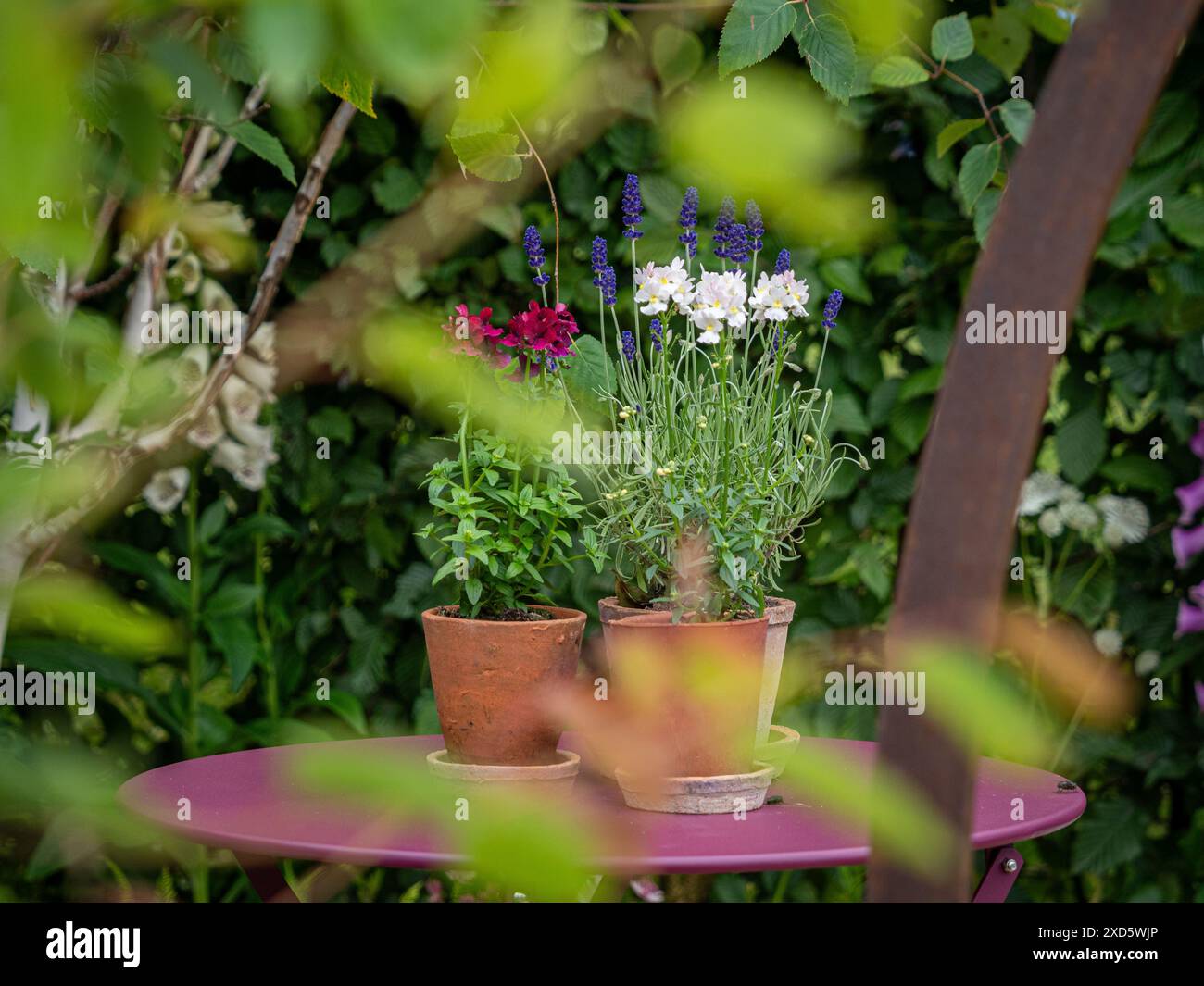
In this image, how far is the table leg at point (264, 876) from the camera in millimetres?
1236

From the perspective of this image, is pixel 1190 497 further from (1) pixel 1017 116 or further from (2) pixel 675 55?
(2) pixel 675 55

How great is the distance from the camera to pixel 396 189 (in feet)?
7.13

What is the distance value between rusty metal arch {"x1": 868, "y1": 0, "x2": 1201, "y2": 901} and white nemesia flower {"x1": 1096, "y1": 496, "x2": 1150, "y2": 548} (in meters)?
1.97

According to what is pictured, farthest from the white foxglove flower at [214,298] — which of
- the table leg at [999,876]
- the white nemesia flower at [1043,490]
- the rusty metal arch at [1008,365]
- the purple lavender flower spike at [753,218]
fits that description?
the rusty metal arch at [1008,365]

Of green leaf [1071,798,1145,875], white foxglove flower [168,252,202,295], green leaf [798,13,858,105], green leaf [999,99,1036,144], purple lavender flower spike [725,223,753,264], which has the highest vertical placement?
green leaf [999,99,1036,144]

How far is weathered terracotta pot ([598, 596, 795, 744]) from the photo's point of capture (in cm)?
137

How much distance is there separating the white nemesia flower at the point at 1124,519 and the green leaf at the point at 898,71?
821 mm

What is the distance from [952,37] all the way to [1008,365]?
158 cm

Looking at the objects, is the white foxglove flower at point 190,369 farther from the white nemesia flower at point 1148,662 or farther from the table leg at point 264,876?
the white nemesia flower at point 1148,662

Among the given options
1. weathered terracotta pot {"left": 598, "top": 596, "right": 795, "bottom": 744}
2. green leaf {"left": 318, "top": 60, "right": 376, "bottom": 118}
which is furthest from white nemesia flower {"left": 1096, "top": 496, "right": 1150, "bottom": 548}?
green leaf {"left": 318, "top": 60, "right": 376, "bottom": 118}

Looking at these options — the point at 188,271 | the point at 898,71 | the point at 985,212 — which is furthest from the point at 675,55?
the point at 188,271

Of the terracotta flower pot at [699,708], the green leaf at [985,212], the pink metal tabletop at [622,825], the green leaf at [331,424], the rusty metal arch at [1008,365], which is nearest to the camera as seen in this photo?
the rusty metal arch at [1008,365]

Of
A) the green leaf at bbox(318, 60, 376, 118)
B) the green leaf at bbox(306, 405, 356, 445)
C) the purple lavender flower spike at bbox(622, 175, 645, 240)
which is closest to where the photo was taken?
the green leaf at bbox(318, 60, 376, 118)

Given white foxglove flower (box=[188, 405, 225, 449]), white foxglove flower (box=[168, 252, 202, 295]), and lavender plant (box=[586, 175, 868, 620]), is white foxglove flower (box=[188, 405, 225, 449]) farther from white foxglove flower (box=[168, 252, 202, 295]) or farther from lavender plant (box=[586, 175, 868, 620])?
lavender plant (box=[586, 175, 868, 620])
